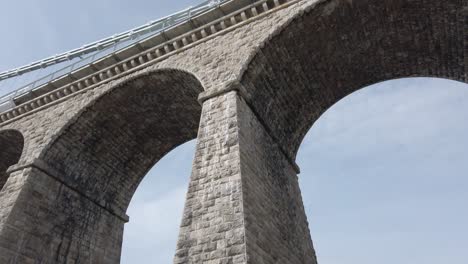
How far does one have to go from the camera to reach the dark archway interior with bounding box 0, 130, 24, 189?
51.0ft

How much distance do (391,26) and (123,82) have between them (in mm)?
9089

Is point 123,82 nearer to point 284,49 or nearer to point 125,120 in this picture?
point 125,120

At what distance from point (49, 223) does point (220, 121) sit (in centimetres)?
775

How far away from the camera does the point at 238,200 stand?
7.34m

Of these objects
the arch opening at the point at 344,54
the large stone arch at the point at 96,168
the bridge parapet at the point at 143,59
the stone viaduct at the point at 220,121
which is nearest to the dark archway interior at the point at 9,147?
the stone viaduct at the point at 220,121

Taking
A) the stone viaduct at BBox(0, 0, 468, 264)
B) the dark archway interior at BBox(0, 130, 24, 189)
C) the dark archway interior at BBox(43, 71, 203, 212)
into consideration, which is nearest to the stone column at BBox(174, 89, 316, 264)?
the stone viaduct at BBox(0, 0, 468, 264)

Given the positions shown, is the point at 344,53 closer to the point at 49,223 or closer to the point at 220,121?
the point at 220,121

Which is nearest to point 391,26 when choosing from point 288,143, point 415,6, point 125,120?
point 415,6

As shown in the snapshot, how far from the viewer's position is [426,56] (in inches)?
444

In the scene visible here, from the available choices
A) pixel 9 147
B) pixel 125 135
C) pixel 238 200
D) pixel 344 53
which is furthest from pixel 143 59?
pixel 9 147

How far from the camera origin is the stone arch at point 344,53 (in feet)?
32.9

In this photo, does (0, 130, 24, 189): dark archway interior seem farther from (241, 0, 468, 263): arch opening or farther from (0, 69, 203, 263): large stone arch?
(241, 0, 468, 263): arch opening

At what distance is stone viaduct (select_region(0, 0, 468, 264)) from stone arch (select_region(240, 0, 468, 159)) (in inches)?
1.5

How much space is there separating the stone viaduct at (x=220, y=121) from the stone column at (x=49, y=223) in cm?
4
